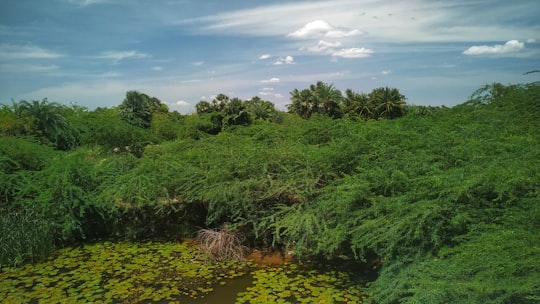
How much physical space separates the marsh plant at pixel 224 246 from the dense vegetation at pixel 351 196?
18 centimetres

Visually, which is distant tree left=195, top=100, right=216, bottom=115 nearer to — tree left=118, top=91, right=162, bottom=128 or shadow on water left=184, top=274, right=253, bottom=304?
tree left=118, top=91, right=162, bottom=128

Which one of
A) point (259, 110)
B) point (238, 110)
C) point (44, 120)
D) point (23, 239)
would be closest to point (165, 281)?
point (23, 239)

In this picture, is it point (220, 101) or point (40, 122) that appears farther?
point (220, 101)

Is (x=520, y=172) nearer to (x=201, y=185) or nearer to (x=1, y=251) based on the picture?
(x=201, y=185)

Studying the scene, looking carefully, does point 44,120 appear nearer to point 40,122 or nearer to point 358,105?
point 40,122

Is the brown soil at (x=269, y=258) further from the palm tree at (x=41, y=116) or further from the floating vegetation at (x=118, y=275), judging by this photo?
the palm tree at (x=41, y=116)

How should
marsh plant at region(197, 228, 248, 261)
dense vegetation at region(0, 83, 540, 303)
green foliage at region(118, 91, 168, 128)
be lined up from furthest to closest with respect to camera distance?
green foliage at region(118, 91, 168, 128) < marsh plant at region(197, 228, 248, 261) < dense vegetation at region(0, 83, 540, 303)

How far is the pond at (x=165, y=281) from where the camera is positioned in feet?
18.5

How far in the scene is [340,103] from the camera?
33.6 m

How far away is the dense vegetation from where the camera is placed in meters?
4.49

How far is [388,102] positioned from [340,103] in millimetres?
3734

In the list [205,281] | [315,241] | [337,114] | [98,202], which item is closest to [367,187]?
[315,241]

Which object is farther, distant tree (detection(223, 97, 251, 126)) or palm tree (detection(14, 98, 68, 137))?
distant tree (detection(223, 97, 251, 126))

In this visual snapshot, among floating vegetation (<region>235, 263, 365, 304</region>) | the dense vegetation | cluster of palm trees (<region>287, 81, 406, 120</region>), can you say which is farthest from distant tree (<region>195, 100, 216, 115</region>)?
floating vegetation (<region>235, 263, 365, 304</region>)
